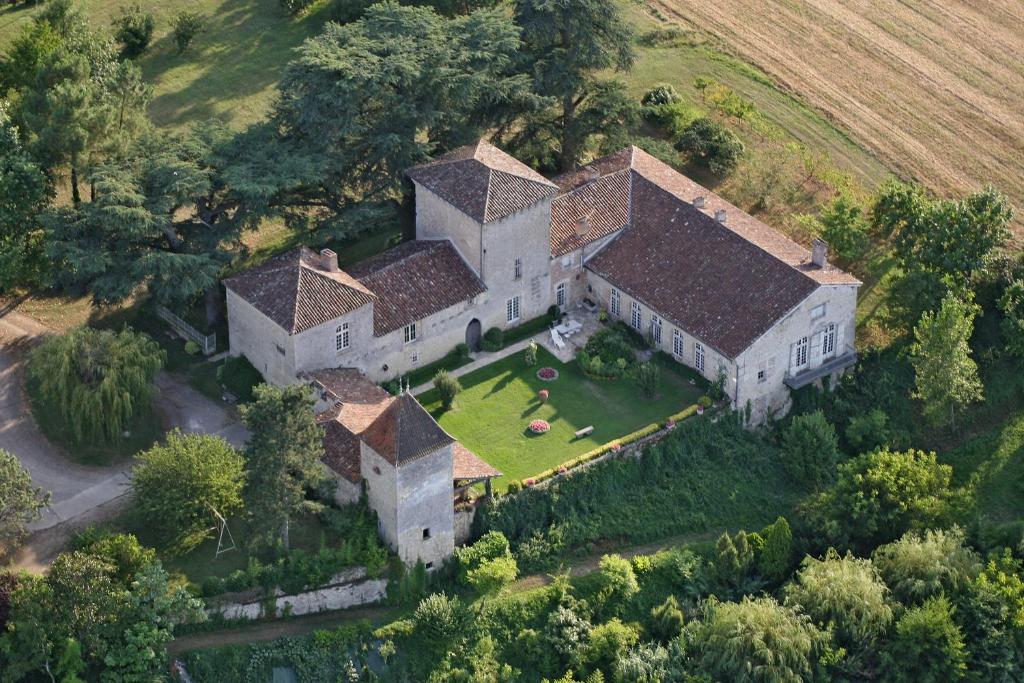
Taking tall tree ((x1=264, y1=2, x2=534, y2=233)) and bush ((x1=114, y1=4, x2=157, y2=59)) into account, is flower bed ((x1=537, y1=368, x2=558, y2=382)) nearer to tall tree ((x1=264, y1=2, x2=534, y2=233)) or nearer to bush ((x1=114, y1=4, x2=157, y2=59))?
tall tree ((x1=264, y1=2, x2=534, y2=233))

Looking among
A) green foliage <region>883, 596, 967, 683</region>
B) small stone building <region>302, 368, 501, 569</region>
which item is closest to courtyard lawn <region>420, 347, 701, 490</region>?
small stone building <region>302, 368, 501, 569</region>

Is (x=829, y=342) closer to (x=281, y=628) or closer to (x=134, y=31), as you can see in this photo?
(x=281, y=628)

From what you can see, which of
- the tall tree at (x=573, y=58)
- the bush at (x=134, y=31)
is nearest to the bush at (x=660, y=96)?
the tall tree at (x=573, y=58)

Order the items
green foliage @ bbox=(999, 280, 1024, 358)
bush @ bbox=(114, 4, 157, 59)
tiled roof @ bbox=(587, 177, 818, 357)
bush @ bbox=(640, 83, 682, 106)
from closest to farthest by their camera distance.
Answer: tiled roof @ bbox=(587, 177, 818, 357) < green foliage @ bbox=(999, 280, 1024, 358) < bush @ bbox=(640, 83, 682, 106) < bush @ bbox=(114, 4, 157, 59)

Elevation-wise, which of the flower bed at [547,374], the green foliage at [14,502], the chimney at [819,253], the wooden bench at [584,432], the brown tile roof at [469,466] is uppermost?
the chimney at [819,253]

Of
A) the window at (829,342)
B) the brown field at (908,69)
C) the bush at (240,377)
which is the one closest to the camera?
the bush at (240,377)

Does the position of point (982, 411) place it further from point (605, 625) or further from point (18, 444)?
point (18, 444)

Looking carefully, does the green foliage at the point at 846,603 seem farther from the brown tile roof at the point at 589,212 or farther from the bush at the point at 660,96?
the bush at the point at 660,96
